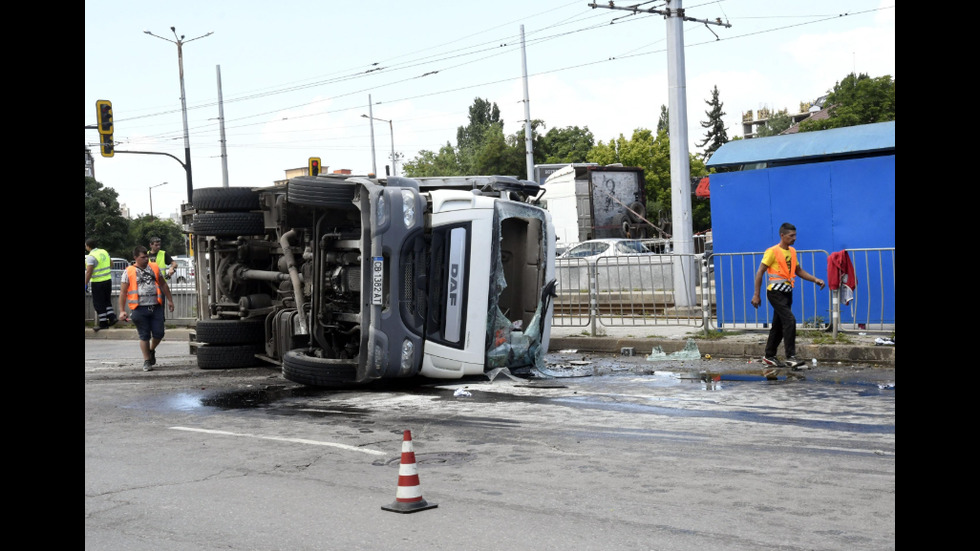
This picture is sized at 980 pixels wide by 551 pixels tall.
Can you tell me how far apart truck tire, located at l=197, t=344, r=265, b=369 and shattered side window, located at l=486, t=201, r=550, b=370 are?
390 cm

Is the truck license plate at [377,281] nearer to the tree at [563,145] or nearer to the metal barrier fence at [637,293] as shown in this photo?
the metal barrier fence at [637,293]

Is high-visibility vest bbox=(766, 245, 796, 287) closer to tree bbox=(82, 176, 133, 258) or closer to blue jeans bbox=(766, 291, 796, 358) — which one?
blue jeans bbox=(766, 291, 796, 358)

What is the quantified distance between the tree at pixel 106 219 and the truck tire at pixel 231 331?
56172 millimetres

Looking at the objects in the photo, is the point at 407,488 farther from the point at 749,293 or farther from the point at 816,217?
the point at 816,217

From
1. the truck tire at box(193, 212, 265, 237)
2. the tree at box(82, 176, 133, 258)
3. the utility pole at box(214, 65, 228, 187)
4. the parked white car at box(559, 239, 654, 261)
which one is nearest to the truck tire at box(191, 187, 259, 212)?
the truck tire at box(193, 212, 265, 237)

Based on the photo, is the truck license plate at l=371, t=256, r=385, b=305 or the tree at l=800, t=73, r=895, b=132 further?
the tree at l=800, t=73, r=895, b=132

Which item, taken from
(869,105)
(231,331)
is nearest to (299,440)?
(231,331)

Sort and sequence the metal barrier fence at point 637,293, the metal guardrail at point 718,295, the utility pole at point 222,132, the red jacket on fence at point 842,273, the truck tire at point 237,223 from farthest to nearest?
the utility pole at point 222,132 → the metal barrier fence at point 637,293 → the metal guardrail at point 718,295 → the truck tire at point 237,223 → the red jacket on fence at point 842,273

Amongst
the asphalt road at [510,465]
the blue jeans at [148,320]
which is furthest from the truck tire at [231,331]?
the asphalt road at [510,465]

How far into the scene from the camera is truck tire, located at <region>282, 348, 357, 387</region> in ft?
34.3

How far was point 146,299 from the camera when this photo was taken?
13688mm

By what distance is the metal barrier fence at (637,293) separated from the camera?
16188 millimetres

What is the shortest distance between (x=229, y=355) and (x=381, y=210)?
4438 mm
